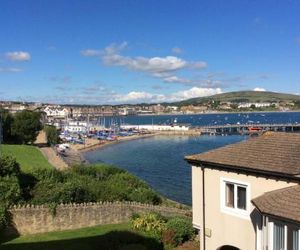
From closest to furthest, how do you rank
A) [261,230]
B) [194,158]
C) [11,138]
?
[261,230] < [194,158] < [11,138]

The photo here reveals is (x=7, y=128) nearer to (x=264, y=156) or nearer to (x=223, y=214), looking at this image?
(x=223, y=214)

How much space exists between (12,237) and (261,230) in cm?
1643

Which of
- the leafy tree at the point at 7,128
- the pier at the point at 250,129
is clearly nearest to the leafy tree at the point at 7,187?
the leafy tree at the point at 7,128

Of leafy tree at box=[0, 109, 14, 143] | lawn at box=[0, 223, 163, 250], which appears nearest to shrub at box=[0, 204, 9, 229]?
lawn at box=[0, 223, 163, 250]

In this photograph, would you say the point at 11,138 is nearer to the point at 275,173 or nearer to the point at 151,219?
the point at 151,219

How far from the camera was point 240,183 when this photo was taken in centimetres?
1641

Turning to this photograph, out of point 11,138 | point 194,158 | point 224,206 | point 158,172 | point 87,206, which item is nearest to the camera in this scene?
point 224,206

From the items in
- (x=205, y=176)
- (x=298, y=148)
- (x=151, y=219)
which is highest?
(x=298, y=148)

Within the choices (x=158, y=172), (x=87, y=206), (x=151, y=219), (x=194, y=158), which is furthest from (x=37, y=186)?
(x=158, y=172)

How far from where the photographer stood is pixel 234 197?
17.1m

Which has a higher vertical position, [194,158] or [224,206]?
[194,158]

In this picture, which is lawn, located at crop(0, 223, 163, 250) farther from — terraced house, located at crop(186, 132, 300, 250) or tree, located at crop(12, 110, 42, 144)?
tree, located at crop(12, 110, 42, 144)

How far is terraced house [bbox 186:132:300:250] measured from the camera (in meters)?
13.2

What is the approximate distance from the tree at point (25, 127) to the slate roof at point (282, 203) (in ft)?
286
